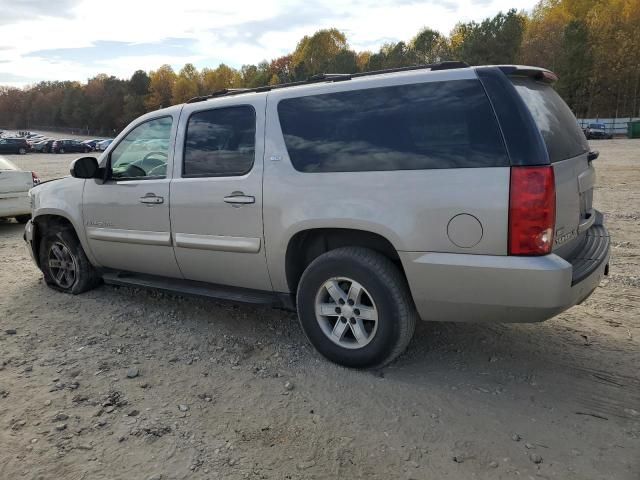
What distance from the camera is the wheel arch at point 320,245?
3543 millimetres

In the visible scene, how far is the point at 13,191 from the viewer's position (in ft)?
30.0

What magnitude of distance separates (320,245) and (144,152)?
6.32 ft

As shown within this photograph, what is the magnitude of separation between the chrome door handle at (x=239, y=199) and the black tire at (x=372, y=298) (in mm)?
649

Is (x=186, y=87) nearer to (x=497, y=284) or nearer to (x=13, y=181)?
(x=13, y=181)

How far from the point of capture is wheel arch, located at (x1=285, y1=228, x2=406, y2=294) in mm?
3543

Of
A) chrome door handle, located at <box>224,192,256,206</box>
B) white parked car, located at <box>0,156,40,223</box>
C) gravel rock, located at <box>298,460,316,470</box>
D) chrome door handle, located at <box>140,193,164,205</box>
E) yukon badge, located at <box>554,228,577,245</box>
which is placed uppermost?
chrome door handle, located at <box>224,192,256,206</box>

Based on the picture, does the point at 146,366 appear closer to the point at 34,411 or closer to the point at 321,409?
the point at 34,411

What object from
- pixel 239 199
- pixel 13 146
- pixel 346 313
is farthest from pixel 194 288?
pixel 13 146

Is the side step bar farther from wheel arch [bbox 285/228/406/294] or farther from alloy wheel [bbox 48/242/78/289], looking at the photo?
alloy wheel [bbox 48/242/78/289]

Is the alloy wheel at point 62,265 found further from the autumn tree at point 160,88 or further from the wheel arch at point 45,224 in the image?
the autumn tree at point 160,88

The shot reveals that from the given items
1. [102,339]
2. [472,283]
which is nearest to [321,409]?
A: [472,283]

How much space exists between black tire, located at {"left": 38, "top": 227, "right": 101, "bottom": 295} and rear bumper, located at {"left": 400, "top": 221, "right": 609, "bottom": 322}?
138 inches

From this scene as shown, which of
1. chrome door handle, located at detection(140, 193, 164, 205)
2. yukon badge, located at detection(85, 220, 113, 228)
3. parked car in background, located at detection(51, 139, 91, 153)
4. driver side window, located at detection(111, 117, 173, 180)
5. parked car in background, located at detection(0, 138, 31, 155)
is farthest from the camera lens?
parked car in background, located at detection(51, 139, 91, 153)

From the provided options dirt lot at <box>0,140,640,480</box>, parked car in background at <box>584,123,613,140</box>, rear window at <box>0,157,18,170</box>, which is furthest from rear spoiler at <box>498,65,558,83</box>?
parked car in background at <box>584,123,613,140</box>
